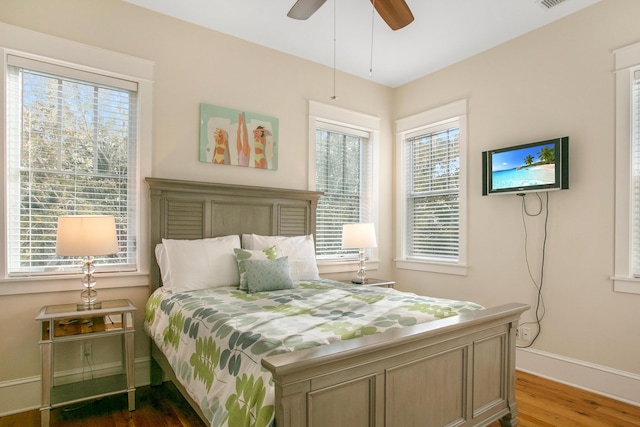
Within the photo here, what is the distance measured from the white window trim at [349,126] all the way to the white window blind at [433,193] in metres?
0.38

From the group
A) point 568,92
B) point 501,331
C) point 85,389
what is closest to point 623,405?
point 501,331

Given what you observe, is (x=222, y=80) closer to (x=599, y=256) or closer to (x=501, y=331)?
(x=501, y=331)

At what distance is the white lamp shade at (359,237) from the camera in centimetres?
374

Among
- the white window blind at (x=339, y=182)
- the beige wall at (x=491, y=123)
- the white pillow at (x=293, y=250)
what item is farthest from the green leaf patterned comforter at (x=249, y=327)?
the white window blind at (x=339, y=182)

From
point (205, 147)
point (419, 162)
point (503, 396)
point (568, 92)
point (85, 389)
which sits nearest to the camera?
point (503, 396)

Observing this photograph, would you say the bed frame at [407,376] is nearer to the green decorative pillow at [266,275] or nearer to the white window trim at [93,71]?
the white window trim at [93,71]

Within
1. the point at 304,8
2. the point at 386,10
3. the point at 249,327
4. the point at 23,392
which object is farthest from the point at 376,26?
the point at 23,392

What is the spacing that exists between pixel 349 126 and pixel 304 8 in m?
1.97

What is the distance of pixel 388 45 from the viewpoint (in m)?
3.65

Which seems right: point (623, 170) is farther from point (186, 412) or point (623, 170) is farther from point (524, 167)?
point (186, 412)

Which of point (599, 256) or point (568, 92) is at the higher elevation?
point (568, 92)

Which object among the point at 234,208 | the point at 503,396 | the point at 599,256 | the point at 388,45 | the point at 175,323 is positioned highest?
the point at 388,45

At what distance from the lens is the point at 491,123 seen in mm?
3627

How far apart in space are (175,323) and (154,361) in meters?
0.89
